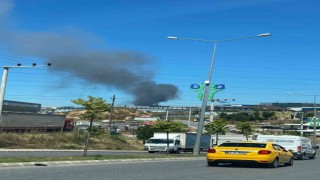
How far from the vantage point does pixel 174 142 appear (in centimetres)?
4903

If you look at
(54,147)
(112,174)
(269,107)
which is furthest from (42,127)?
(269,107)

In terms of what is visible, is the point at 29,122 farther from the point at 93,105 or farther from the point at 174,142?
the point at 93,105

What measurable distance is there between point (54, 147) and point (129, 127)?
67.7m

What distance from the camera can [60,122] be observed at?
5994 centimetres

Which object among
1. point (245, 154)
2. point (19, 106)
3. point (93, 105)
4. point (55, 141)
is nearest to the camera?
point (245, 154)

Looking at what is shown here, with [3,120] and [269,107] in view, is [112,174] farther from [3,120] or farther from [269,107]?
[269,107]

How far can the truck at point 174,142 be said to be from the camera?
46.8 meters

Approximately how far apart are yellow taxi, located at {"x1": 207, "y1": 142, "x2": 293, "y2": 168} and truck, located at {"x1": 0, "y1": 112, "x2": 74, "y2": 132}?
31849 mm

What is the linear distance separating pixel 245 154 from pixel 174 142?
28965 millimetres

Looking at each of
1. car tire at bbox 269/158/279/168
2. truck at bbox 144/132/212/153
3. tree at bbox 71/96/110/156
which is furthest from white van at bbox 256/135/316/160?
tree at bbox 71/96/110/156

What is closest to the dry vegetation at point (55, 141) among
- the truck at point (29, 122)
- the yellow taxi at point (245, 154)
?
the truck at point (29, 122)

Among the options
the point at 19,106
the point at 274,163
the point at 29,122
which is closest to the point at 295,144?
the point at 274,163

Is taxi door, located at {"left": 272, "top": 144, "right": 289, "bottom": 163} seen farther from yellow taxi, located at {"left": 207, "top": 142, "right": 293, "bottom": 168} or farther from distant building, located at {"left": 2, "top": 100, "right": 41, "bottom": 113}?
distant building, located at {"left": 2, "top": 100, "right": 41, "bottom": 113}

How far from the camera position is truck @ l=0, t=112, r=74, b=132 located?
163 feet
